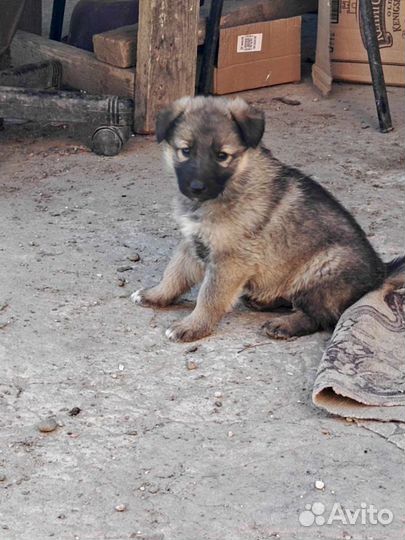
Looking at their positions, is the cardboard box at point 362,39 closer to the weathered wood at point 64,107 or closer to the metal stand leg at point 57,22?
the weathered wood at point 64,107

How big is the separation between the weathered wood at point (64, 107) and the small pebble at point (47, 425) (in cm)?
285

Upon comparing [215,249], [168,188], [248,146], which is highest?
[248,146]

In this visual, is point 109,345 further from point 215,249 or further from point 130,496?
point 130,496

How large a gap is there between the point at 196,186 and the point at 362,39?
327cm

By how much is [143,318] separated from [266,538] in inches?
62.8

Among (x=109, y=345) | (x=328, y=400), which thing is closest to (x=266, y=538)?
(x=328, y=400)

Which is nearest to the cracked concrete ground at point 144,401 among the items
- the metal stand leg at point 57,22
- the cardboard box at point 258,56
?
the cardboard box at point 258,56

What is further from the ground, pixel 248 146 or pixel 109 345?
pixel 248 146

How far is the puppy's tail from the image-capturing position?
4.40 m

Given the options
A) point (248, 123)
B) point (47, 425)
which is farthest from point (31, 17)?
point (47, 425)

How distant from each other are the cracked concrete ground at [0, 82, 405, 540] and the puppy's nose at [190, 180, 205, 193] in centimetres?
60

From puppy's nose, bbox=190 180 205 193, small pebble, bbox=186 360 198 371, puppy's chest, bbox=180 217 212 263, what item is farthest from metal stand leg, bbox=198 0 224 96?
small pebble, bbox=186 360 198 371

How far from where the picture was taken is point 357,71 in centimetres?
730

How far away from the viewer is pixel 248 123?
427 centimetres
